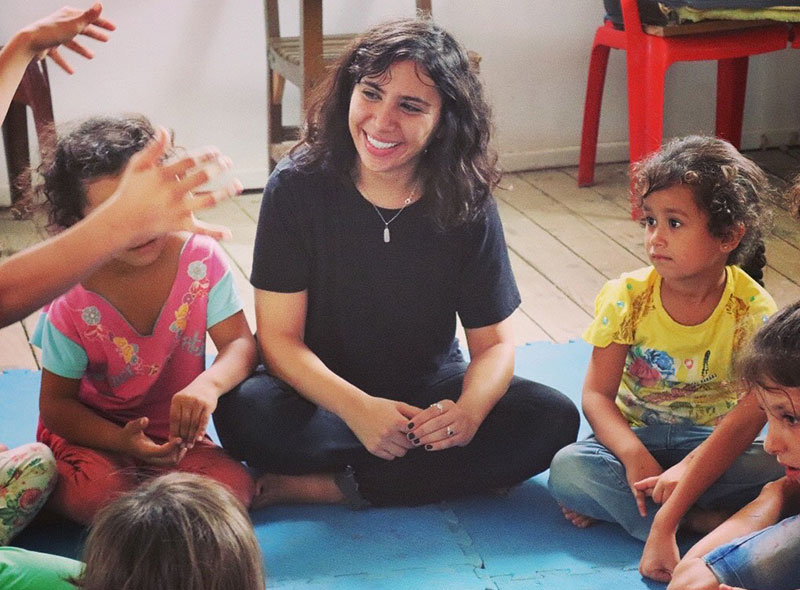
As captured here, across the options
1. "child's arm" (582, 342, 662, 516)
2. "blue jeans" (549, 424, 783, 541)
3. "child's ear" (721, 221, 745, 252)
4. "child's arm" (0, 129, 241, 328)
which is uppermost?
"child's arm" (0, 129, 241, 328)

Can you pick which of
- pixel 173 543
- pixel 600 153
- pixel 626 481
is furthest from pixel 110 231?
pixel 600 153

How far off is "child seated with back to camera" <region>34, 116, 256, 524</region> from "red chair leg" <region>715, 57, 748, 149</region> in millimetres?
2104

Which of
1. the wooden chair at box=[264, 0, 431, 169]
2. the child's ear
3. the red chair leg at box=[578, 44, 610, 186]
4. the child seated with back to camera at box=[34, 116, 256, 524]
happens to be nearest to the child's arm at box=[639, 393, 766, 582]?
the child's ear

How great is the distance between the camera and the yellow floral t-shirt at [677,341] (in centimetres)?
168

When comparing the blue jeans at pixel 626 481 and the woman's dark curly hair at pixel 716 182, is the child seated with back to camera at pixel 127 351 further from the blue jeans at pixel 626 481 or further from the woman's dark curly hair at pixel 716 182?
the woman's dark curly hair at pixel 716 182

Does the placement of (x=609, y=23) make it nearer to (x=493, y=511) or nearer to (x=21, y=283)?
(x=493, y=511)

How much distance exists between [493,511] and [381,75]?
665 millimetres

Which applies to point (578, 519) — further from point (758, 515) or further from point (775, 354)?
point (775, 354)

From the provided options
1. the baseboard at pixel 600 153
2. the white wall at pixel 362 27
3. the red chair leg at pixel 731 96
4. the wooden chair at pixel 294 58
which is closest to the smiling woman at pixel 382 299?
the wooden chair at pixel 294 58

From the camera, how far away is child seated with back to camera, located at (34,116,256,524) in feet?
5.29

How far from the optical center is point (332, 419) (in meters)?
1.75

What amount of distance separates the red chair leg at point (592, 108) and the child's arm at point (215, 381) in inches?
69.7

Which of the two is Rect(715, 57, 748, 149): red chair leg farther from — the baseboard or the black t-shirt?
the black t-shirt

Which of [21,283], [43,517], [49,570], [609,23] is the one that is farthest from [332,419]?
[609,23]
